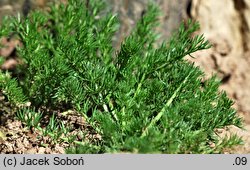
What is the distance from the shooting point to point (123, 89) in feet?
5.90

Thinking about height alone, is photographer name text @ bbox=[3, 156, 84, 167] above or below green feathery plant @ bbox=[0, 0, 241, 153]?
below

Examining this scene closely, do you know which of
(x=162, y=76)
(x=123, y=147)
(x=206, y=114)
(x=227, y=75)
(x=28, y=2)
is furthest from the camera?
(x=227, y=75)

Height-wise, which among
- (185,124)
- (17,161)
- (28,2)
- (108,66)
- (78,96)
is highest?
(28,2)

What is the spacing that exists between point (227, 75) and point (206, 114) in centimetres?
106

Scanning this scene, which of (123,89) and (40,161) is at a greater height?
(123,89)

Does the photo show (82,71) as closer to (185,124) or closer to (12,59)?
(185,124)

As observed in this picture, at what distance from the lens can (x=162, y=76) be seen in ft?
6.56

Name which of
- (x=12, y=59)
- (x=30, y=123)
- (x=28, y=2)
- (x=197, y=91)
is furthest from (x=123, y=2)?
(x=30, y=123)

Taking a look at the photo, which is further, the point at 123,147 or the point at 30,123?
the point at 30,123

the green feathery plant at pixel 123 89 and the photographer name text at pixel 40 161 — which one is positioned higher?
the green feathery plant at pixel 123 89

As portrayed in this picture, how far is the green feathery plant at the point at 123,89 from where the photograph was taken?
5.50 ft

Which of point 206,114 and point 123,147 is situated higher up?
point 206,114

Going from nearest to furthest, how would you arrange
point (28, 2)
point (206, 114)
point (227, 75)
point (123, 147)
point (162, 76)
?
point (123, 147)
point (206, 114)
point (162, 76)
point (28, 2)
point (227, 75)

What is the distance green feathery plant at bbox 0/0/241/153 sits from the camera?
5.50 ft
